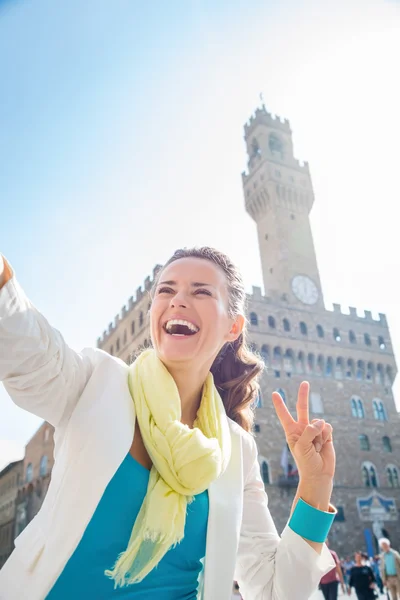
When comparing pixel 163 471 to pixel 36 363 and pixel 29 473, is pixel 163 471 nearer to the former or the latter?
pixel 36 363

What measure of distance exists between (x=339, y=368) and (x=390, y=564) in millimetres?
19979

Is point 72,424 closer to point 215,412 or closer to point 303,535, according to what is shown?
point 215,412

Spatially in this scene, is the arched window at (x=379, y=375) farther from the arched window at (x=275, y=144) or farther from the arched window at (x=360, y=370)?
the arched window at (x=275, y=144)

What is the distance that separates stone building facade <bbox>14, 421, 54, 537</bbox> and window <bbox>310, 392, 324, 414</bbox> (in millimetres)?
15467

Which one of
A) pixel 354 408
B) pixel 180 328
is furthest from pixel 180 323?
pixel 354 408

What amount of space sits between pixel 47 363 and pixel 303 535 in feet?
4.11

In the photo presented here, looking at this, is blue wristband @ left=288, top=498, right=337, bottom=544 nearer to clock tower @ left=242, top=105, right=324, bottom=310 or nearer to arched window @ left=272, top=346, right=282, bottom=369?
arched window @ left=272, top=346, right=282, bottom=369

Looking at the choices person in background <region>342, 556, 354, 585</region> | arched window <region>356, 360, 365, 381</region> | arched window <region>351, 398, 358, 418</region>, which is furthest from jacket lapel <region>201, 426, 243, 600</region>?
arched window <region>356, 360, 365, 381</region>

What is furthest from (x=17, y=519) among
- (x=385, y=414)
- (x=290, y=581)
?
(x=290, y=581)

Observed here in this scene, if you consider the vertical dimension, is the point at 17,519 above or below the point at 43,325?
above

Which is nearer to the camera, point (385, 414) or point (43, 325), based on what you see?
point (43, 325)

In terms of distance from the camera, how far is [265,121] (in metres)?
34.3

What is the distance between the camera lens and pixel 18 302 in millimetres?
1233

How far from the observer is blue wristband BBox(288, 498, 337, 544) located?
1831mm
